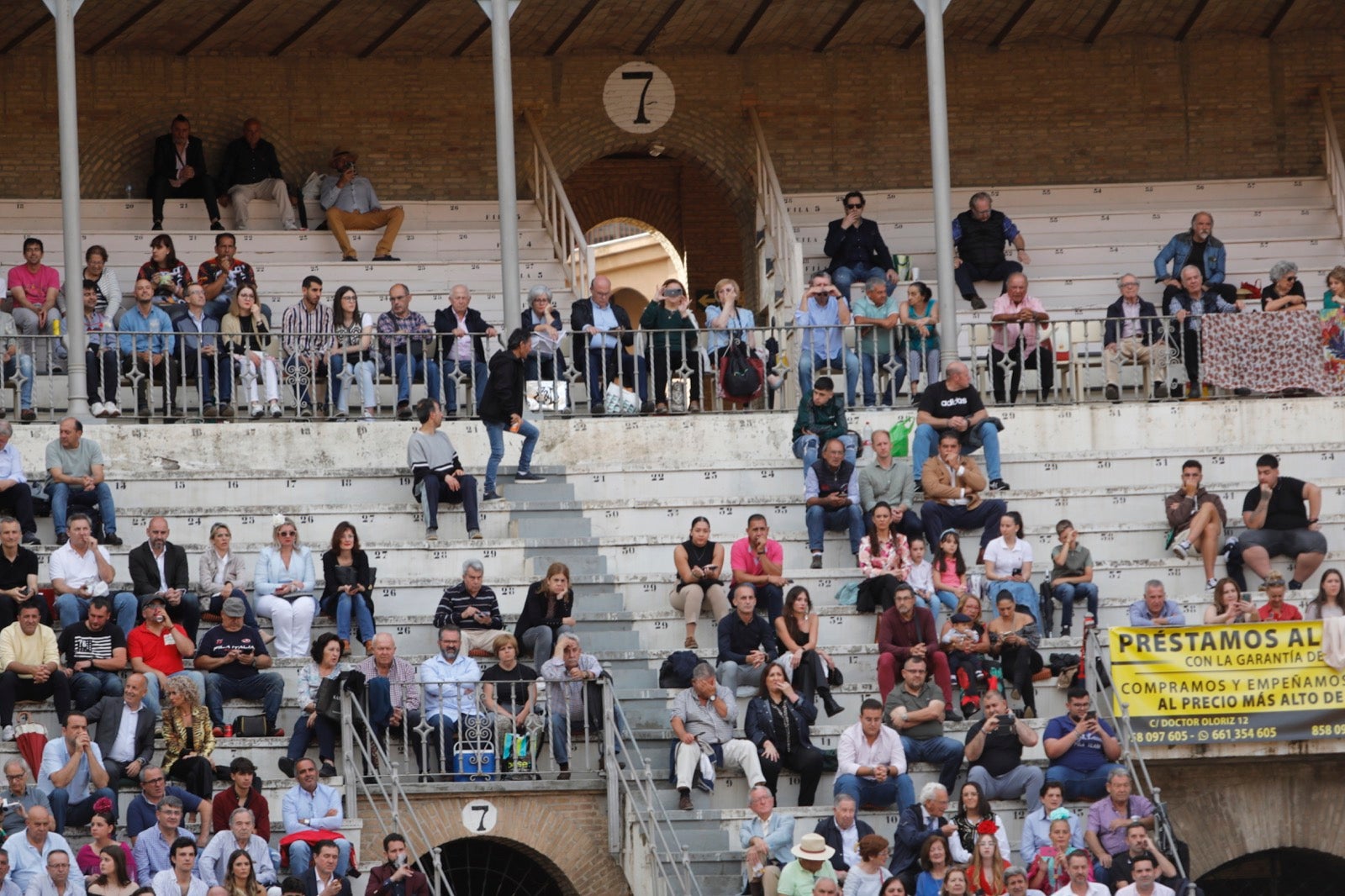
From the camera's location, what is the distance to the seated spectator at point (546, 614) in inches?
651

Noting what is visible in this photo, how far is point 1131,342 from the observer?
2106cm

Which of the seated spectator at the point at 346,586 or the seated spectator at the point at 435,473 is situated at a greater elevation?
the seated spectator at the point at 435,473

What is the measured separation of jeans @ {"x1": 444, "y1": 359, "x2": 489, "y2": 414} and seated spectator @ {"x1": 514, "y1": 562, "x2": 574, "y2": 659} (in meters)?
3.91

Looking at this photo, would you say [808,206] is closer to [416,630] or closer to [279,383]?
[279,383]

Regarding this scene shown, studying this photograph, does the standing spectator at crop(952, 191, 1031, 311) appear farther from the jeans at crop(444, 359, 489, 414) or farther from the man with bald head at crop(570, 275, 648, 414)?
the jeans at crop(444, 359, 489, 414)

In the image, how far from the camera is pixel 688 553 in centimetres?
1741

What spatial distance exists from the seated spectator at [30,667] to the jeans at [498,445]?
13.4 ft

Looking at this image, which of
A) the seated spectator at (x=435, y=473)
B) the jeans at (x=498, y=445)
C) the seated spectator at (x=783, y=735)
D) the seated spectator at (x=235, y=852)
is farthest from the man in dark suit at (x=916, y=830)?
the jeans at (x=498, y=445)

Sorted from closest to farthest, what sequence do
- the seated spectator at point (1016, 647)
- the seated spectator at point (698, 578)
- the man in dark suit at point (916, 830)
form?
the man in dark suit at point (916, 830), the seated spectator at point (1016, 647), the seated spectator at point (698, 578)

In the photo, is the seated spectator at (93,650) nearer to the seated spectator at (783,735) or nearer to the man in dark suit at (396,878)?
the man in dark suit at (396,878)

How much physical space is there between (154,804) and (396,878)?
1.53 meters

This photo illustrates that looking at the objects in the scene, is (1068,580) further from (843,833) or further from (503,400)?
(503,400)

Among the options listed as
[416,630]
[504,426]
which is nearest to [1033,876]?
[416,630]

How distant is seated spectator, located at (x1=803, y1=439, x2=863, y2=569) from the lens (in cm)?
1816
